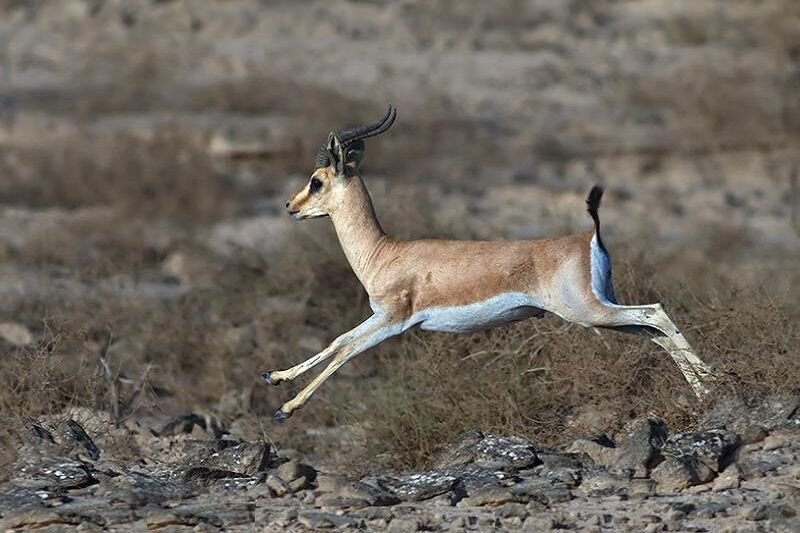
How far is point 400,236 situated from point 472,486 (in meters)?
4.93

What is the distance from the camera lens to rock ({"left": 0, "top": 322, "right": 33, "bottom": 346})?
502 inches

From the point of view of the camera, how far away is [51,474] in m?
9.07

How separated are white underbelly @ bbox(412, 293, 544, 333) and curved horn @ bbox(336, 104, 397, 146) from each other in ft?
3.31

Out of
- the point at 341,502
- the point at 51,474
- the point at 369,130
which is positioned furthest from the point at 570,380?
the point at 51,474

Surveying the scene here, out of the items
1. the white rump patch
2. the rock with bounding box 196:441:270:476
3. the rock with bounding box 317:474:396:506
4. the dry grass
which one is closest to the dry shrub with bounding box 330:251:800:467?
the dry grass

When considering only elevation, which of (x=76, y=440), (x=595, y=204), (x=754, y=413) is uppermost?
(x=595, y=204)

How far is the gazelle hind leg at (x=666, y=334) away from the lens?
29.9 feet

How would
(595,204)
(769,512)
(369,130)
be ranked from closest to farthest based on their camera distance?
1. (769,512)
2. (595,204)
3. (369,130)

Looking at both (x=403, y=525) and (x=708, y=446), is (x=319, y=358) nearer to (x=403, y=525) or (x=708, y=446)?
(x=403, y=525)

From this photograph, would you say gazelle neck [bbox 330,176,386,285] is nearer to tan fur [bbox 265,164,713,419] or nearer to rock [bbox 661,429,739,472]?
tan fur [bbox 265,164,713,419]

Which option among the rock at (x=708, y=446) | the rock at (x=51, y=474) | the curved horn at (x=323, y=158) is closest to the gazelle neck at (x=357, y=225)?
the curved horn at (x=323, y=158)

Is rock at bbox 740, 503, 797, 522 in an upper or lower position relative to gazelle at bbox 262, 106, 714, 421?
lower

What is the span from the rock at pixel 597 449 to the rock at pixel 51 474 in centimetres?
248

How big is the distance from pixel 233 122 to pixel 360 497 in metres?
13.0
